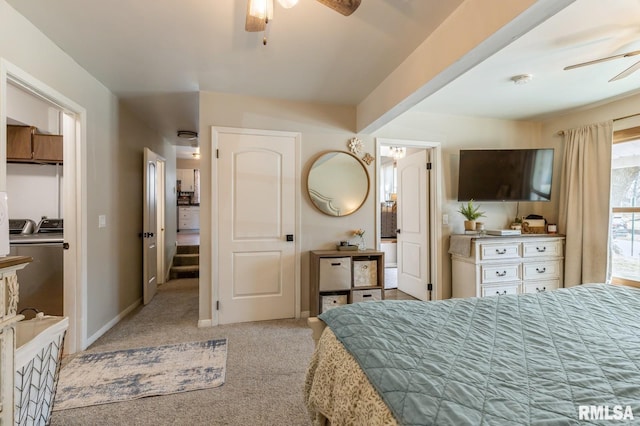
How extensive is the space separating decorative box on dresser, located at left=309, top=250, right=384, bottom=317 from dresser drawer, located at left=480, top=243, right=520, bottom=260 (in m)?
1.14

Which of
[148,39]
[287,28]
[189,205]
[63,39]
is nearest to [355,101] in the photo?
[287,28]

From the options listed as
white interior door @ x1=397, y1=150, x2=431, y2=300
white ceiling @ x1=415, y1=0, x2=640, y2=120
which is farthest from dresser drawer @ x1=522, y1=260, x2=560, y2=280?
white ceiling @ x1=415, y1=0, x2=640, y2=120

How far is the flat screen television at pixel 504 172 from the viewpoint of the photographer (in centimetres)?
360

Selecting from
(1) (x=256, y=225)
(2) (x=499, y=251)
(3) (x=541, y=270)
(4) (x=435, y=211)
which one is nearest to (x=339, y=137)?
(1) (x=256, y=225)

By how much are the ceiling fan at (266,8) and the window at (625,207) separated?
11.8 ft

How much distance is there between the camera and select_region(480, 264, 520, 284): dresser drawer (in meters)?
3.32

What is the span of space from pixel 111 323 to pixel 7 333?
221 centimetres

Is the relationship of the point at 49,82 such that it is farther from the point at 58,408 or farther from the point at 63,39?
the point at 58,408

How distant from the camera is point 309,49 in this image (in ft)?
7.59

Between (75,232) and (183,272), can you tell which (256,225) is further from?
(183,272)

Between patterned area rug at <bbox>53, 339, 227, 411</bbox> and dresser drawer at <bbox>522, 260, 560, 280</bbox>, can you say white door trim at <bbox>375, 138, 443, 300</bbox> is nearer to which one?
Result: dresser drawer at <bbox>522, 260, 560, 280</bbox>

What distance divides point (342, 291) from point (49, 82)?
3091 millimetres

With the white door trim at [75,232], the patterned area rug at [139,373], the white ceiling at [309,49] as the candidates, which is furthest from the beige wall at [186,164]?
the patterned area rug at [139,373]

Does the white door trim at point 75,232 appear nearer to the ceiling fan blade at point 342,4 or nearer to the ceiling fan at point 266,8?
the ceiling fan at point 266,8
